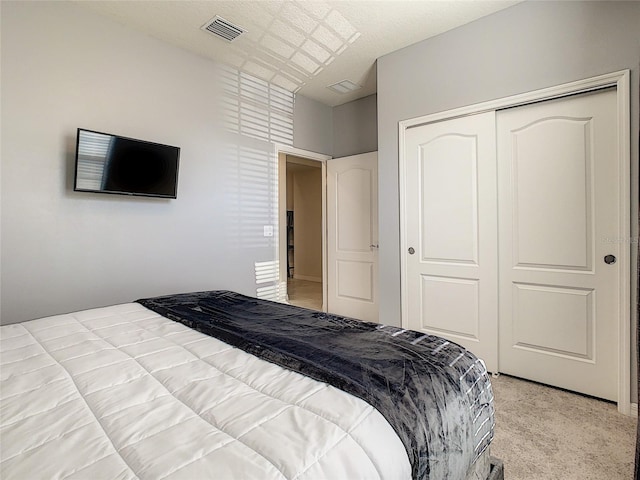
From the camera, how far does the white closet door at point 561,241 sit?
218 cm

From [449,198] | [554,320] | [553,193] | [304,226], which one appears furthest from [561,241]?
[304,226]

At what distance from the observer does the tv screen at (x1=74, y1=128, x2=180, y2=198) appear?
7.70ft

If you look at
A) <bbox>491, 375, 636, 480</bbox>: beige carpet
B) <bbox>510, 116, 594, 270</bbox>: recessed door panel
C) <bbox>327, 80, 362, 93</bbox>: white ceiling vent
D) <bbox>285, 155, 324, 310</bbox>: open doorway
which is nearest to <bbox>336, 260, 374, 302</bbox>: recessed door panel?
<bbox>510, 116, 594, 270</bbox>: recessed door panel

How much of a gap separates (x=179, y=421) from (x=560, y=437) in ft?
6.69

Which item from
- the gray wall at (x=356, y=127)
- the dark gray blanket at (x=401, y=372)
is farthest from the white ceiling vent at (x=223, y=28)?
the dark gray blanket at (x=401, y=372)

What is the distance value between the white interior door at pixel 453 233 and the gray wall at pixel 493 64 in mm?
155

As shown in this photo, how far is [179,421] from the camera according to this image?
0.78 meters

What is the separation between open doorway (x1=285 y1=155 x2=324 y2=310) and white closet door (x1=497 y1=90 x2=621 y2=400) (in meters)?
4.98

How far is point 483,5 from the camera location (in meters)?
2.50

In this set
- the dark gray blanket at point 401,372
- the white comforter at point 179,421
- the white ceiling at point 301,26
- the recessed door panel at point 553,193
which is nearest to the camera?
the white comforter at point 179,421

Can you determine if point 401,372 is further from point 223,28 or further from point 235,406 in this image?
point 223,28

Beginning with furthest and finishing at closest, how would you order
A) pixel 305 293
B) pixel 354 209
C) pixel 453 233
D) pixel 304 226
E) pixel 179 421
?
pixel 304 226, pixel 305 293, pixel 354 209, pixel 453 233, pixel 179 421

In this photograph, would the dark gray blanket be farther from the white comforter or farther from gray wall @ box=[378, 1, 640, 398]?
gray wall @ box=[378, 1, 640, 398]

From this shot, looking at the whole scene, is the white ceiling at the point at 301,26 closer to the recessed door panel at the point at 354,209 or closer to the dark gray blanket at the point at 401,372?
the recessed door panel at the point at 354,209
